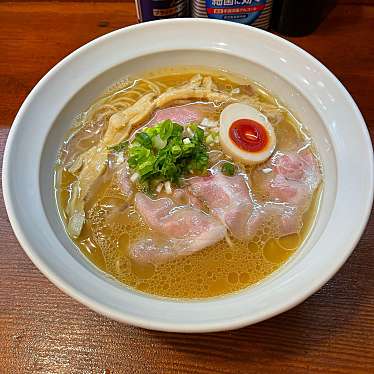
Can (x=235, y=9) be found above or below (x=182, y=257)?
above

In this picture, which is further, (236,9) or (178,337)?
(236,9)

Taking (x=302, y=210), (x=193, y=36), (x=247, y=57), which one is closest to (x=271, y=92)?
(x=247, y=57)

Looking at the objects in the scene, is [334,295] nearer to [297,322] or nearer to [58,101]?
[297,322]

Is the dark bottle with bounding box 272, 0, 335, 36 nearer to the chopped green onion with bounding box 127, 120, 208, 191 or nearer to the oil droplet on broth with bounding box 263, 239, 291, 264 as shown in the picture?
the chopped green onion with bounding box 127, 120, 208, 191

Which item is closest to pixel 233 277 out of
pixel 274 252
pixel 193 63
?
pixel 274 252

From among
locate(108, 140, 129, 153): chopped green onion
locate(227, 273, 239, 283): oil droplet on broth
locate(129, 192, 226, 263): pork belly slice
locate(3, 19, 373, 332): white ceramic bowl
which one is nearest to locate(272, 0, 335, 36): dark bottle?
locate(3, 19, 373, 332): white ceramic bowl

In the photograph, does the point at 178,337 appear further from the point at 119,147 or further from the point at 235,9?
the point at 235,9
